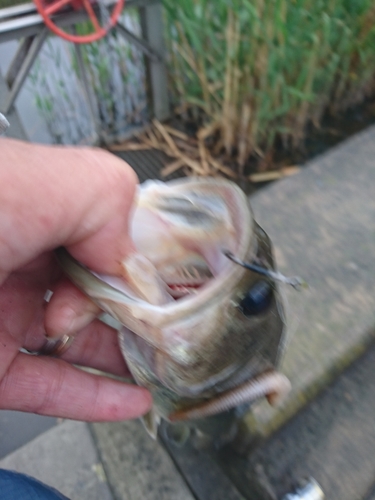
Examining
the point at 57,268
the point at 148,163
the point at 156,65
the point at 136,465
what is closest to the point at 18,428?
the point at 136,465

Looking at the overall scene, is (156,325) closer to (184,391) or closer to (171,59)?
(184,391)

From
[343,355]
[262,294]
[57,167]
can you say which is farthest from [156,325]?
[343,355]

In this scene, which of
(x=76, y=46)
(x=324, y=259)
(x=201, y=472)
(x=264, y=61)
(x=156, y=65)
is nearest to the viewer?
(x=201, y=472)

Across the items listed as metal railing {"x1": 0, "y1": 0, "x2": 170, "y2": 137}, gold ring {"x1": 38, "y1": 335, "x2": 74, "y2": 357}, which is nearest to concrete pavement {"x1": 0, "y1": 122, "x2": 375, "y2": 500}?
gold ring {"x1": 38, "y1": 335, "x2": 74, "y2": 357}

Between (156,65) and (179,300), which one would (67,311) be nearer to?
(179,300)

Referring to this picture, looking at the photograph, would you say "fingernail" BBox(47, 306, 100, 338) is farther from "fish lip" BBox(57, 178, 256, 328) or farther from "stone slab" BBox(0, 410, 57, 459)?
"stone slab" BBox(0, 410, 57, 459)

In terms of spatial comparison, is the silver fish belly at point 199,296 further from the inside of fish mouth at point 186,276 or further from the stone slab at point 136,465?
the stone slab at point 136,465
